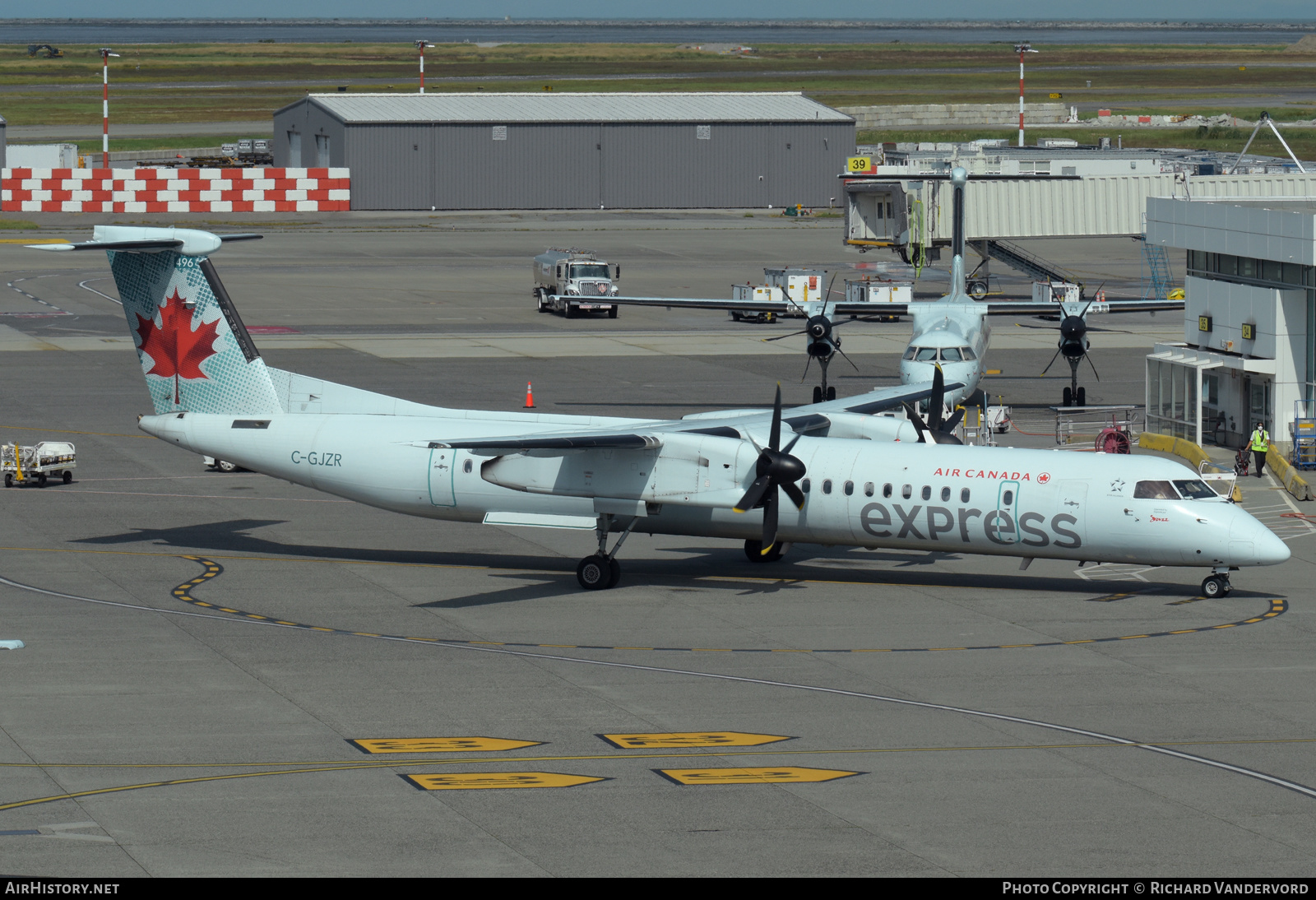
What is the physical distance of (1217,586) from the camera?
1224 inches

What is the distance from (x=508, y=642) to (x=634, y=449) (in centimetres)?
583

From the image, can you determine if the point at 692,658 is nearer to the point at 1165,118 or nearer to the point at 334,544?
the point at 334,544

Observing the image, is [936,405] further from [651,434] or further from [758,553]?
[651,434]

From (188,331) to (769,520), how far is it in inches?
532

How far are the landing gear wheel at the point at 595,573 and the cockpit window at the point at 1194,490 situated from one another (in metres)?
10.9

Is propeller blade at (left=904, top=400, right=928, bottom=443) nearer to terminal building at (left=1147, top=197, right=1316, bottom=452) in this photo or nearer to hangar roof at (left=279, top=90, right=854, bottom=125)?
terminal building at (left=1147, top=197, right=1316, bottom=452)

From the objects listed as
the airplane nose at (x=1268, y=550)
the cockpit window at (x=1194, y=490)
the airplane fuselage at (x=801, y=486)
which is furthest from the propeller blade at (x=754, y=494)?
the airplane nose at (x=1268, y=550)

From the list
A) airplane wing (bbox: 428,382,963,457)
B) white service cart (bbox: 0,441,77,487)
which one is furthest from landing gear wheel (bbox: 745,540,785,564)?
white service cart (bbox: 0,441,77,487)

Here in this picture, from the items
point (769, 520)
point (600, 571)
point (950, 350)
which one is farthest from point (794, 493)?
point (950, 350)

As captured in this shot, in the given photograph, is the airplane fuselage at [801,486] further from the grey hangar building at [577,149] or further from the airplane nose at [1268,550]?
the grey hangar building at [577,149]

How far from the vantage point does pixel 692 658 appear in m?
27.2

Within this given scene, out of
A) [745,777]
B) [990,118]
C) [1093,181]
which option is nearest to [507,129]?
[1093,181]

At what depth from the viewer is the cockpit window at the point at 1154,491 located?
30.5 metres

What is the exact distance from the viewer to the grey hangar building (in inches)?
4574
